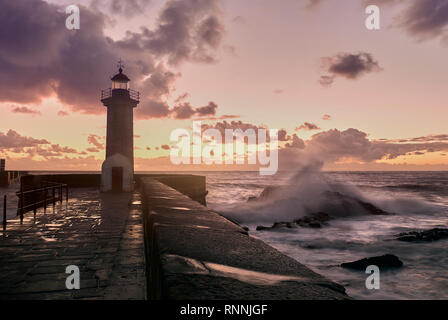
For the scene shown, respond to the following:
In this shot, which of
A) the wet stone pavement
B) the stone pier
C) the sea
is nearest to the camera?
the stone pier

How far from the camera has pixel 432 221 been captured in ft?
69.5

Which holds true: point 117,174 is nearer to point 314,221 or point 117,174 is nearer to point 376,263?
point 314,221

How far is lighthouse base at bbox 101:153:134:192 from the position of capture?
17.7 m

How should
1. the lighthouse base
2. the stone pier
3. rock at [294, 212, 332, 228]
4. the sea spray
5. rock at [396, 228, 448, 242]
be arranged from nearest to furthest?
1. the stone pier
2. rock at [396, 228, 448, 242]
3. rock at [294, 212, 332, 228]
4. the lighthouse base
5. the sea spray

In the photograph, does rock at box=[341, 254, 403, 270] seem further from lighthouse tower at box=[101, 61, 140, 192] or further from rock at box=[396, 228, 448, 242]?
lighthouse tower at box=[101, 61, 140, 192]

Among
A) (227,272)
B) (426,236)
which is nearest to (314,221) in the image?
(426,236)

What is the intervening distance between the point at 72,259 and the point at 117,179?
14.3 metres

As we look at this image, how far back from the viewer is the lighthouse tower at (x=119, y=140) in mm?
17969

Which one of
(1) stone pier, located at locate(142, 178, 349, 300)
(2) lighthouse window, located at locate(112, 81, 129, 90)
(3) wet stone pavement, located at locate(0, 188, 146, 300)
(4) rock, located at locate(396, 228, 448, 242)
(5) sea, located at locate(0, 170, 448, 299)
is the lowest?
(5) sea, located at locate(0, 170, 448, 299)

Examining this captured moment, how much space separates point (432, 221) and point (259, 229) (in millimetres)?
13256

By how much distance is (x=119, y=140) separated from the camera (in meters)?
18.3

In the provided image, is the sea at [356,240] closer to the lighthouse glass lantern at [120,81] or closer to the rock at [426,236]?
the rock at [426,236]

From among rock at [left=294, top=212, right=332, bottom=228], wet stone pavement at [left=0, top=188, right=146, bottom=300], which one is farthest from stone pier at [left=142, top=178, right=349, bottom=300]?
rock at [left=294, top=212, right=332, bottom=228]

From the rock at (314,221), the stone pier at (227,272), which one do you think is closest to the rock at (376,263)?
the rock at (314,221)
